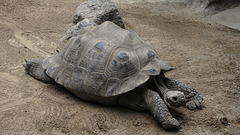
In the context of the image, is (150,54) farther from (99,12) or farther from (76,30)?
(99,12)

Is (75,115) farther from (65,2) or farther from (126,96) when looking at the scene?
(65,2)

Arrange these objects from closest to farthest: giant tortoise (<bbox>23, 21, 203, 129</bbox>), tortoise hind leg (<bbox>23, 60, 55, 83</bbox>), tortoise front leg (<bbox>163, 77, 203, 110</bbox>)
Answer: giant tortoise (<bbox>23, 21, 203, 129</bbox>)
tortoise front leg (<bbox>163, 77, 203, 110</bbox>)
tortoise hind leg (<bbox>23, 60, 55, 83</bbox>)

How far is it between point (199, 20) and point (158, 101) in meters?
5.99

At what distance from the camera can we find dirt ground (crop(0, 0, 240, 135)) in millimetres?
3734

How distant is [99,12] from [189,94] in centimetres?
385

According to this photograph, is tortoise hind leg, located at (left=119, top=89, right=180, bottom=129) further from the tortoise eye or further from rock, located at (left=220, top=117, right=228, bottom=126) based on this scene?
rock, located at (left=220, top=117, right=228, bottom=126)

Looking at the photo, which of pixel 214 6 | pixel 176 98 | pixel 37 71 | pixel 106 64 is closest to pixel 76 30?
pixel 37 71

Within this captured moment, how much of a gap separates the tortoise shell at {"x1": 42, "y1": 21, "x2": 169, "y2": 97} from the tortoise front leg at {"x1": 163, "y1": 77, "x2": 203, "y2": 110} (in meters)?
0.37

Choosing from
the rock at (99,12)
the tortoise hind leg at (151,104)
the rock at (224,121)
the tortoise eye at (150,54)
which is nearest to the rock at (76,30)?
the rock at (99,12)

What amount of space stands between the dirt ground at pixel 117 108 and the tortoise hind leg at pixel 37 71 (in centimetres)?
10

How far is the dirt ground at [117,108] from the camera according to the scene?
3.73 m

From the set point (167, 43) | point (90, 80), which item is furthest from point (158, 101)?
point (167, 43)

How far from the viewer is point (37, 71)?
4.75 metres

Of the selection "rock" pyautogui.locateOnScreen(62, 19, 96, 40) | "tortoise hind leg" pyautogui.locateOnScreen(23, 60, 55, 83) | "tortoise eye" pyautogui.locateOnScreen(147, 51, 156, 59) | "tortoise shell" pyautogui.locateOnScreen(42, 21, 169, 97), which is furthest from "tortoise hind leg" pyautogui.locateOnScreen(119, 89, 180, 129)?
"rock" pyautogui.locateOnScreen(62, 19, 96, 40)
